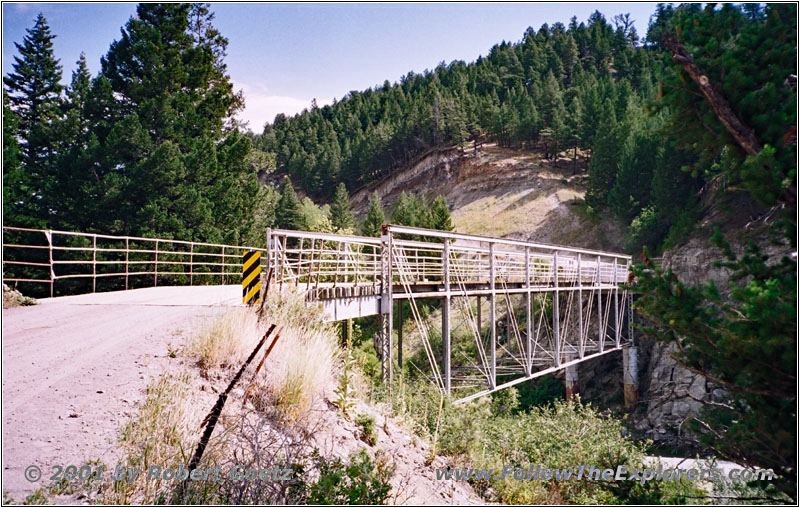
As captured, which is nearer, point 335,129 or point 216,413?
point 216,413

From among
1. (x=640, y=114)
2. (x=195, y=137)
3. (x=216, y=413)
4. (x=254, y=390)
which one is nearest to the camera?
(x=216, y=413)

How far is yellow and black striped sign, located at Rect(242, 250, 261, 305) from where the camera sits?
790 cm

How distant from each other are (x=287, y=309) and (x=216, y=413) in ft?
10.7

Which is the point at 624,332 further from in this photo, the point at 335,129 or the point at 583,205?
the point at 335,129

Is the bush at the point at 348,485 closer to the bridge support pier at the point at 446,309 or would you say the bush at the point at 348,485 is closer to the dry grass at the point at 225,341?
the dry grass at the point at 225,341

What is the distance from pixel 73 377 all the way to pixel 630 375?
2424cm

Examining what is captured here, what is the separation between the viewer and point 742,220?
2547cm

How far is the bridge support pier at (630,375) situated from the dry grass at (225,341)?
22088mm

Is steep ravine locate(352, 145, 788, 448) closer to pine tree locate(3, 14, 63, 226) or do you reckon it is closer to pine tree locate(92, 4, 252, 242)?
pine tree locate(92, 4, 252, 242)

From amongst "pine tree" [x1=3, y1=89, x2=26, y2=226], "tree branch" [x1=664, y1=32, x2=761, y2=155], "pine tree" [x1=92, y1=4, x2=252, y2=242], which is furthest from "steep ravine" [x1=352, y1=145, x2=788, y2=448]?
"pine tree" [x1=3, y1=89, x2=26, y2=226]

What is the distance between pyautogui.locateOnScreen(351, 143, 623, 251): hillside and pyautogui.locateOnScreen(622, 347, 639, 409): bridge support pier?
51.8 feet

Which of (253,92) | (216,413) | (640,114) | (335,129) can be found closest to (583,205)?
(640,114)

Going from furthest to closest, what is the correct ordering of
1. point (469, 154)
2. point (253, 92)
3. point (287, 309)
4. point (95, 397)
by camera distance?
1. point (469, 154)
2. point (253, 92)
3. point (287, 309)
4. point (95, 397)

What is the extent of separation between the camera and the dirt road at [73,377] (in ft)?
12.5
